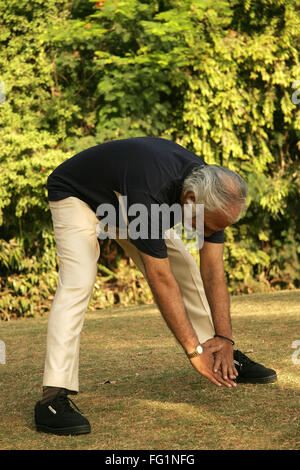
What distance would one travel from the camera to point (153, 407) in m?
3.36

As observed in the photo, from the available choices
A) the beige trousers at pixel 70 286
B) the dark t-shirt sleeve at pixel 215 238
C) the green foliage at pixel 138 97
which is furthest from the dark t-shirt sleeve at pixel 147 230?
the green foliage at pixel 138 97

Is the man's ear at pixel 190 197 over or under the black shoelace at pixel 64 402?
over

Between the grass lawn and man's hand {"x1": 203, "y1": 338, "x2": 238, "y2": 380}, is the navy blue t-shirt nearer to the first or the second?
man's hand {"x1": 203, "y1": 338, "x2": 238, "y2": 380}

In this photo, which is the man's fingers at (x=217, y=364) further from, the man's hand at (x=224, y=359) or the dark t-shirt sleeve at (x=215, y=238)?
the dark t-shirt sleeve at (x=215, y=238)

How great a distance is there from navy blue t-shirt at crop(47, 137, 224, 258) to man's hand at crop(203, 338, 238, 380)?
0.68m

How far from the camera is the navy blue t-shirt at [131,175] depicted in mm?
2938

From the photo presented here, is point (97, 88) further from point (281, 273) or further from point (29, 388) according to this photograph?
point (29, 388)

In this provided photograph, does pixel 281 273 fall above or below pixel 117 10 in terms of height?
below

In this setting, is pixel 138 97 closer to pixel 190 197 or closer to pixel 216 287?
pixel 216 287

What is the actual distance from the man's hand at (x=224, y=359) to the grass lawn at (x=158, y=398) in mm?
173

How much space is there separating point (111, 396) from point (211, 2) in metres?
8.00

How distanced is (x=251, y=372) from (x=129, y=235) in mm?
1182

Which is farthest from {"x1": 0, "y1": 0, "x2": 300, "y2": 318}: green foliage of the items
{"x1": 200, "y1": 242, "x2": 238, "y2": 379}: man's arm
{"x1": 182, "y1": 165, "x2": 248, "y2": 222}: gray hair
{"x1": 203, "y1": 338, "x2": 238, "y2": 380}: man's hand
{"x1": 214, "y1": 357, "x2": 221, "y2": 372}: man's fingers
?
{"x1": 182, "y1": 165, "x2": 248, "y2": 222}: gray hair

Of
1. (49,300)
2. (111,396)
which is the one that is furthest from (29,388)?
(49,300)
